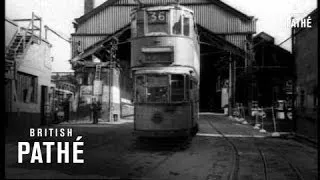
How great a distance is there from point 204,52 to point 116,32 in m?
9.12

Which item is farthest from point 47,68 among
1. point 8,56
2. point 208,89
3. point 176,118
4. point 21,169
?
point 208,89

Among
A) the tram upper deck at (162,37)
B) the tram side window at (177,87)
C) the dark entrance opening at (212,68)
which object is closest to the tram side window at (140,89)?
the tram upper deck at (162,37)

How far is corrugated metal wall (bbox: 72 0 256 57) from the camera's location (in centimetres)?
3650

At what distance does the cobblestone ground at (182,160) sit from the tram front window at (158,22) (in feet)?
14.2

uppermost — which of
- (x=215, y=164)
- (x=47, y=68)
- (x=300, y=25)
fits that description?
(x=300, y=25)

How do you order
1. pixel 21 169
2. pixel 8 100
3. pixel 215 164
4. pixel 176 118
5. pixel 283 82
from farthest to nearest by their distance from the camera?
pixel 283 82, pixel 8 100, pixel 176 118, pixel 215 164, pixel 21 169

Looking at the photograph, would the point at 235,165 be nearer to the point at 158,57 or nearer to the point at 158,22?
the point at 158,57

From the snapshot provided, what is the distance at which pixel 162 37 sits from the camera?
13969 millimetres

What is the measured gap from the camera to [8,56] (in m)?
18.1

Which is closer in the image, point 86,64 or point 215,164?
point 215,164

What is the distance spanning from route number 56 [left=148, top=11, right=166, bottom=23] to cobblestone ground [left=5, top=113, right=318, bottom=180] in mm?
4630

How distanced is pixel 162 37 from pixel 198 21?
78.1 ft

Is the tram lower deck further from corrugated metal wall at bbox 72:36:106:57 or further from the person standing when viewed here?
corrugated metal wall at bbox 72:36:106:57

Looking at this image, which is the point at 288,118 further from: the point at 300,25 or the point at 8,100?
the point at 8,100
